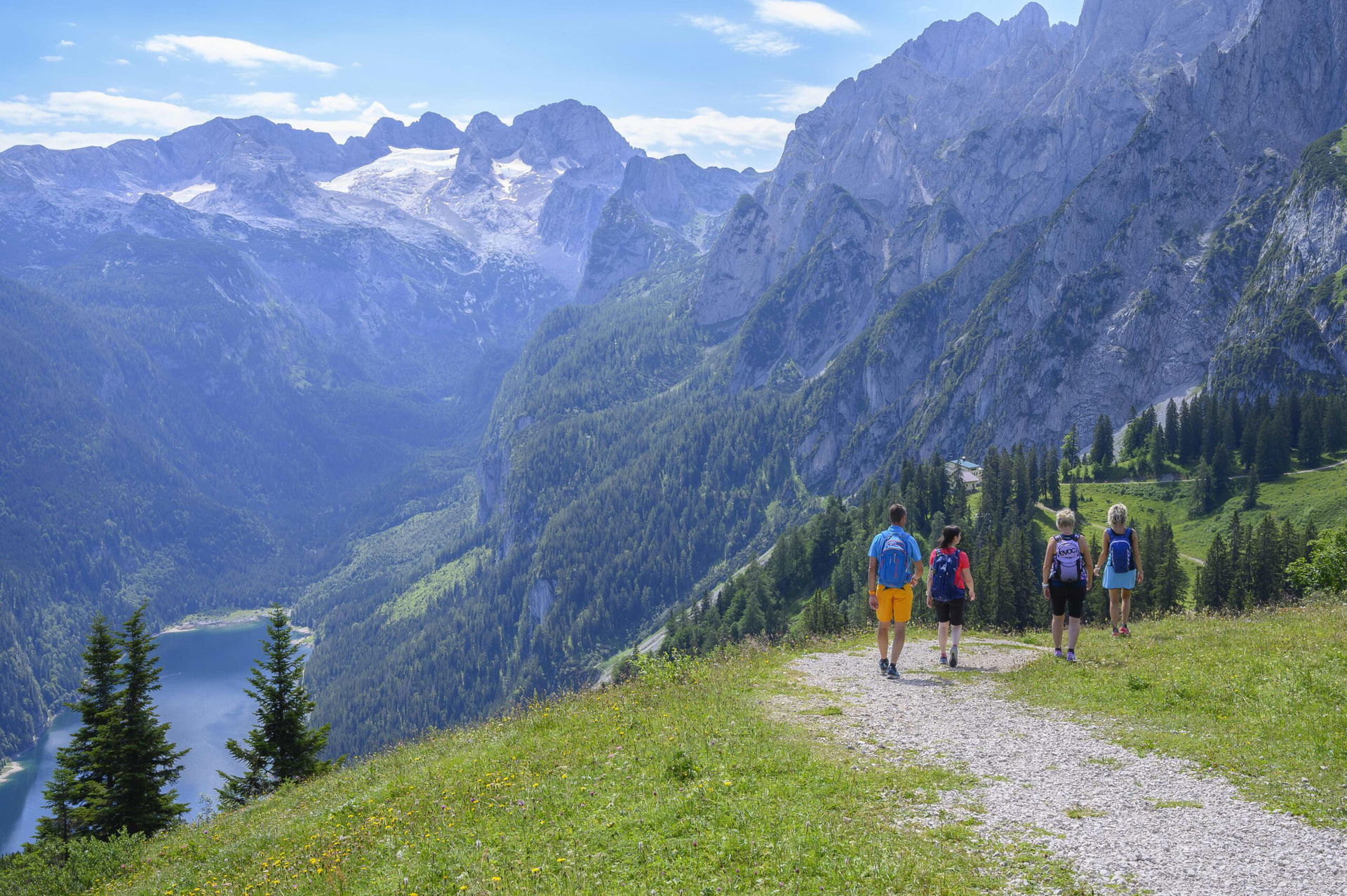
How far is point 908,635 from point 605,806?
18105 millimetres

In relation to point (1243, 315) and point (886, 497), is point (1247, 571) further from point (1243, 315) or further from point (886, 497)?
point (1243, 315)

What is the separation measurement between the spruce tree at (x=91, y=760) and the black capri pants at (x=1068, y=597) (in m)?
32.8

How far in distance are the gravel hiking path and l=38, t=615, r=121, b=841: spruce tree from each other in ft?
94.8

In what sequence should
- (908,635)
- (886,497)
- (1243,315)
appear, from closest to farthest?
(908,635)
(886,497)
(1243,315)

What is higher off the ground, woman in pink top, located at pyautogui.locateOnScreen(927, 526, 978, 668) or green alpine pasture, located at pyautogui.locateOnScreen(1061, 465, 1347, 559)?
woman in pink top, located at pyautogui.locateOnScreen(927, 526, 978, 668)

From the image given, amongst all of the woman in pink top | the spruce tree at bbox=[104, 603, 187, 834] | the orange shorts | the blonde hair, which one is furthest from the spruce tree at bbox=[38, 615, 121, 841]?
the blonde hair

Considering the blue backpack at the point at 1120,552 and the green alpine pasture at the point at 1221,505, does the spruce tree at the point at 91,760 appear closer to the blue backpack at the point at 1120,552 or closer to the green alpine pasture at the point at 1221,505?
the blue backpack at the point at 1120,552

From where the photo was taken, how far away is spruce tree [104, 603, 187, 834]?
32406mm

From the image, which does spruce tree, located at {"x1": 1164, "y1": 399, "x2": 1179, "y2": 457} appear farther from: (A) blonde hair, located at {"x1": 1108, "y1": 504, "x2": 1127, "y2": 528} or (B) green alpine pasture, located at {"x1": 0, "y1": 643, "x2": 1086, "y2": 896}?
(B) green alpine pasture, located at {"x1": 0, "y1": 643, "x2": 1086, "y2": 896}

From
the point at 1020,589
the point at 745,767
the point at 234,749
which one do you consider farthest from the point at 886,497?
the point at 745,767

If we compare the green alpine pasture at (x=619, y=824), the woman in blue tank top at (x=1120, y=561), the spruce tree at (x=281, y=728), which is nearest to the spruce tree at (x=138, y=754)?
the spruce tree at (x=281, y=728)

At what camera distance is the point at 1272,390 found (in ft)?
571

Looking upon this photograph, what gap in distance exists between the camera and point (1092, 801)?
503 inches

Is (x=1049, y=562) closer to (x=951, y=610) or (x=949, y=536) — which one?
(x=951, y=610)
